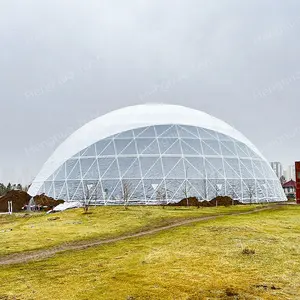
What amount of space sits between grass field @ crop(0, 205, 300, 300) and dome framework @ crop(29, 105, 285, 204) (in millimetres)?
27839

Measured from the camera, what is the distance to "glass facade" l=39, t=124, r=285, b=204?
5219 cm

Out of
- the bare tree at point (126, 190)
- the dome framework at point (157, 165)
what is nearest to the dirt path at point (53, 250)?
the bare tree at point (126, 190)

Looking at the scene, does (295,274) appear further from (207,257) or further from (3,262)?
(3,262)

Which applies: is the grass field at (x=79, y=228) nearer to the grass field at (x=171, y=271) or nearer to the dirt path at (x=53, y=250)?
the dirt path at (x=53, y=250)

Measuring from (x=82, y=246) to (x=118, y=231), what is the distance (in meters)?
5.73

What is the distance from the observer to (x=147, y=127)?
5934 centimetres

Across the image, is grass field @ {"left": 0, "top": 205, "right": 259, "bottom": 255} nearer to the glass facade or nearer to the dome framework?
the glass facade

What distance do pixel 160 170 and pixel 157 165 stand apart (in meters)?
0.89

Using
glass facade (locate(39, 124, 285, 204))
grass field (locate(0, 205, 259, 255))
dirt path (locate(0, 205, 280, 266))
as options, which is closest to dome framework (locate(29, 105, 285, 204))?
glass facade (locate(39, 124, 285, 204))

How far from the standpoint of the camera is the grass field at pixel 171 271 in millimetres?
13453

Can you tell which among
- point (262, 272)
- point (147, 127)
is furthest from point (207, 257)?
point (147, 127)

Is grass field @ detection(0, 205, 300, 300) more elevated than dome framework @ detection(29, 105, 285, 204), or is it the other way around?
dome framework @ detection(29, 105, 285, 204)

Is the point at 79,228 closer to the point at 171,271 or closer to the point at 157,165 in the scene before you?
the point at 171,271

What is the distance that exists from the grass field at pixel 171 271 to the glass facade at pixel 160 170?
91.2 ft
